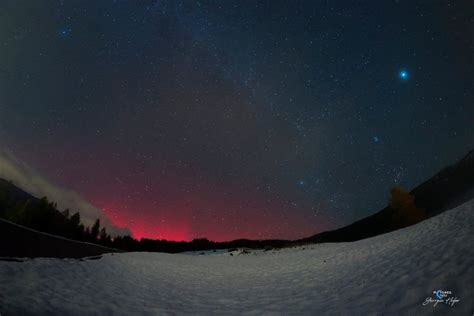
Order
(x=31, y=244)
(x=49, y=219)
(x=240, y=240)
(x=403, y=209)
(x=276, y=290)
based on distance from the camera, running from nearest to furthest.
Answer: (x=276, y=290) < (x=31, y=244) < (x=49, y=219) < (x=403, y=209) < (x=240, y=240)

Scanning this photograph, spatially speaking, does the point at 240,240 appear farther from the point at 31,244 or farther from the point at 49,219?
the point at 31,244

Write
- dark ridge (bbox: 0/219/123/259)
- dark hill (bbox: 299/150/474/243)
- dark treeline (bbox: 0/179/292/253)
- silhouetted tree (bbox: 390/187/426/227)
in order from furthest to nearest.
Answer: dark hill (bbox: 299/150/474/243), silhouetted tree (bbox: 390/187/426/227), dark treeline (bbox: 0/179/292/253), dark ridge (bbox: 0/219/123/259)

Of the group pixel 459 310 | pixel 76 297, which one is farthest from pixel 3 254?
pixel 459 310

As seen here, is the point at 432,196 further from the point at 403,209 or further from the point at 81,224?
the point at 81,224

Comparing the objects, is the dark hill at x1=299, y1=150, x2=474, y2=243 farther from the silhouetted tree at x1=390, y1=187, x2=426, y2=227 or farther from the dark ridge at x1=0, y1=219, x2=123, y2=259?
the dark ridge at x1=0, y1=219, x2=123, y2=259

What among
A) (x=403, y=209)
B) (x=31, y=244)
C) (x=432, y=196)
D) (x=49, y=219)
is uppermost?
(x=432, y=196)

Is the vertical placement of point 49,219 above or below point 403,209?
below

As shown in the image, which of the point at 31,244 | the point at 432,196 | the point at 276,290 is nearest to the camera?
the point at 276,290

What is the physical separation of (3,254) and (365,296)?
10.3 metres

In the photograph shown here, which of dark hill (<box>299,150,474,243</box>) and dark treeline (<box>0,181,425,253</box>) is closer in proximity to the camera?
dark treeline (<box>0,181,425,253</box>)

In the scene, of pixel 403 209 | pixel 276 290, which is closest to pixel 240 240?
pixel 403 209

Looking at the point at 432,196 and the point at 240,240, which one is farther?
the point at 432,196

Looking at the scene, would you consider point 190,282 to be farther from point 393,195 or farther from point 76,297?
point 393,195

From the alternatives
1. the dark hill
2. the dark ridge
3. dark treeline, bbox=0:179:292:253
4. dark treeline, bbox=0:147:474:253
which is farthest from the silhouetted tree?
the dark hill
